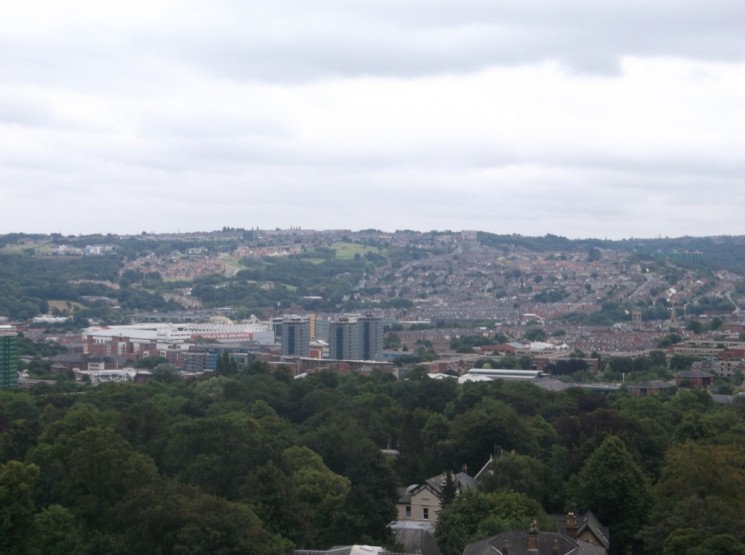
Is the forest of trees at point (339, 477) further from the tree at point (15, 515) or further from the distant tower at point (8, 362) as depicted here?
the distant tower at point (8, 362)

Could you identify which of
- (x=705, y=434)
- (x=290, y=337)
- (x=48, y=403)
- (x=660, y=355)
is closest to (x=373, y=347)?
(x=290, y=337)

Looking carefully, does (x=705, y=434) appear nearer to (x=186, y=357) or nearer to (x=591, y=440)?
(x=591, y=440)

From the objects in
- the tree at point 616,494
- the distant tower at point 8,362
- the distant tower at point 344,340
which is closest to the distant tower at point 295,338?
the distant tower at point 344,340

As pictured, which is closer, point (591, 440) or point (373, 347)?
point (591, 440)

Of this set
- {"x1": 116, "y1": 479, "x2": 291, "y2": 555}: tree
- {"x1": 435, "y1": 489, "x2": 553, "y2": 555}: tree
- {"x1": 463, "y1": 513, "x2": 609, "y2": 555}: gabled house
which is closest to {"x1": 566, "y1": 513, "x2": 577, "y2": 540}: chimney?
{"x1": 463, "y1": 513, "x2": 609, "y2": 555}: gabled house

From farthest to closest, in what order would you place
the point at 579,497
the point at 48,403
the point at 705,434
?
the point at 48,403
the point at 705,434
the point at 579,497

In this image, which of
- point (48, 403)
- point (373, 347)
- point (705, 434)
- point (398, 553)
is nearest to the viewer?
point (398, 553)
